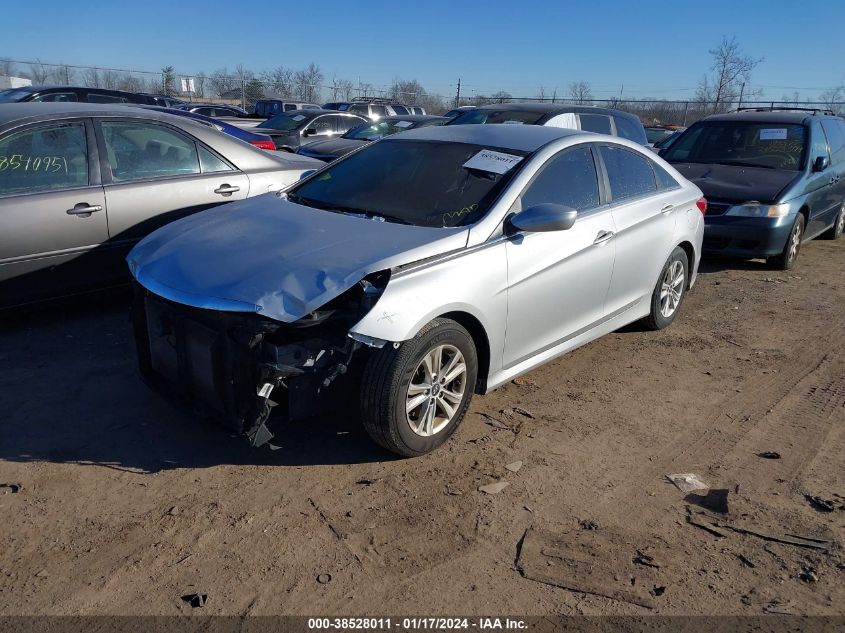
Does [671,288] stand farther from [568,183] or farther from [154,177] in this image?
[154,177]

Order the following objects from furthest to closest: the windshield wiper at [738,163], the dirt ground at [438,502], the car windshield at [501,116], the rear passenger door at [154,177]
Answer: the car windshield at [501,116] → the windshield wiper at [738,163] → the rear passenger door at [154,177] → the dirt ground at [438,502]

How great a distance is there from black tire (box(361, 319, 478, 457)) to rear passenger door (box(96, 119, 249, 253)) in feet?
9.29

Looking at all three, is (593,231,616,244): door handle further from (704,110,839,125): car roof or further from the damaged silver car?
(704,110,839,125): car roof

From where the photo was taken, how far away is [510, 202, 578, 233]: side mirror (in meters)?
3.96

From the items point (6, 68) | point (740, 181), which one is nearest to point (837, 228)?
point (740, 181)

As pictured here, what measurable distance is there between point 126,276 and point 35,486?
7.68 ft

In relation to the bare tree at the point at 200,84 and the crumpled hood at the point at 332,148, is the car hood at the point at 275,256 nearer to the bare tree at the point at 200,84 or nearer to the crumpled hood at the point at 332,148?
the crumpled hood at the point at 332,148

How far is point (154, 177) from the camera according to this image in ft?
18.3

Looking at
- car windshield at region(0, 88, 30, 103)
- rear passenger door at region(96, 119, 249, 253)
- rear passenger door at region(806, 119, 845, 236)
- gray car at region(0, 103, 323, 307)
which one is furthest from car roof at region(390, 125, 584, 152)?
car windshield at region(0, 88, 30, 103)

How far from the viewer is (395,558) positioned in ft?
9.84

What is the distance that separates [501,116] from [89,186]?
6443mm

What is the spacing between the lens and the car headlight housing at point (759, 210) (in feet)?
26.2

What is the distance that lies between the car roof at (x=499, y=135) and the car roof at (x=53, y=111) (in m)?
2.18

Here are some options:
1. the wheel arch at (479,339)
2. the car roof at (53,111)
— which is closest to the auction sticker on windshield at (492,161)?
the wheel arch at (479,339)
